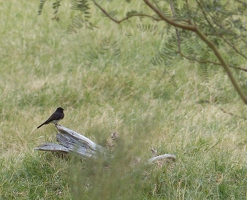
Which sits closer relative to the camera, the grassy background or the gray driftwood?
the grassy background

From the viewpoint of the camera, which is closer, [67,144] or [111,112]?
[67,144]

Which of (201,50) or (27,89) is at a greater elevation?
(201,50)

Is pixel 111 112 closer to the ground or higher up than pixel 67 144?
closer to the ground

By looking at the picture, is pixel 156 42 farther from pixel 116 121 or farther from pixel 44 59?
pixel 116 121

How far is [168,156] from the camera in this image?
13.2 ft

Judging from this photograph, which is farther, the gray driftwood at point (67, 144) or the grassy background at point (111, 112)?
the gray driftwood at point (67, 144)

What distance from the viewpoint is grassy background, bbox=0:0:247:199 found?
11.2ft

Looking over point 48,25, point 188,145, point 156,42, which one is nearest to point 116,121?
point 188,145

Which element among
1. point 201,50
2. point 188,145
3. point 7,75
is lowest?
point 7,75

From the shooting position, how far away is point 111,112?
5.36 meters

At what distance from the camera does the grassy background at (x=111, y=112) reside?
11.2 ft

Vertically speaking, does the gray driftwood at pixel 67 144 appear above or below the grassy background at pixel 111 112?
above

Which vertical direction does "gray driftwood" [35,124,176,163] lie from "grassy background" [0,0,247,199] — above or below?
above

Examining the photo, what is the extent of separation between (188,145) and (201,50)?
2.21 meters
